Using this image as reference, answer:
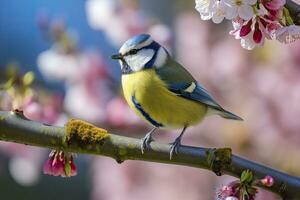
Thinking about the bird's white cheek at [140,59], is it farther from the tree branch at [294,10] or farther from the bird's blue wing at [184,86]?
the tree branch at [294,10]

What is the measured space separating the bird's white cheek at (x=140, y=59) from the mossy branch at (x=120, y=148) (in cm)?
53

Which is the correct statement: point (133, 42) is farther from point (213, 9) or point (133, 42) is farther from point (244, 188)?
point (244, 188)

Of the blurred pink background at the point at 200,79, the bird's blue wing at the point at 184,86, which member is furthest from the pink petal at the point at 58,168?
the blurred pink background at the point at 200,79

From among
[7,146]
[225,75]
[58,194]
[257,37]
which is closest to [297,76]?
[225,75]

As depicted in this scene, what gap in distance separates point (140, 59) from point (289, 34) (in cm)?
54

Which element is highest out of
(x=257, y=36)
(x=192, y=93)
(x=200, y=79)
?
(x=257, y=36)

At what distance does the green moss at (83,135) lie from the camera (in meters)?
0.90

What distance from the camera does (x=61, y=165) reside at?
3.10 ft

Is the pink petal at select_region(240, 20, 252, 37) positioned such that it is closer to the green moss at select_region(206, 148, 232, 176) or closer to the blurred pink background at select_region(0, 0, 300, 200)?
the green moss at select_region(206, 148, 232, 176)

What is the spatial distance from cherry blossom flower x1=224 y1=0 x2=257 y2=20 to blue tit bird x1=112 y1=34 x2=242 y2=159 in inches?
13.5

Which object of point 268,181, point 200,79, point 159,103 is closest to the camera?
point 268,181

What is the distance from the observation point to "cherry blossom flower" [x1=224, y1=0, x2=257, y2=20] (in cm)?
94

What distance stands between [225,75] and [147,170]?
0.45m

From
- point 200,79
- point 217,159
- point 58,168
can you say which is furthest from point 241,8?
point 200,79
